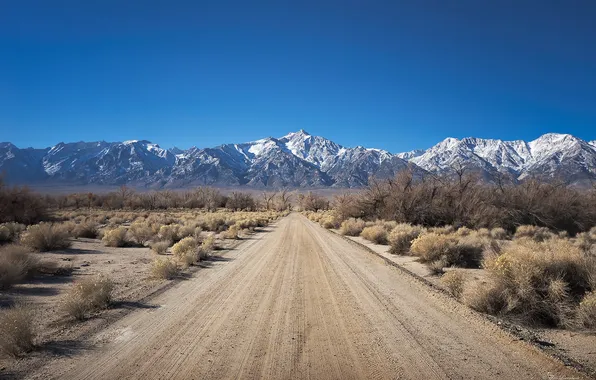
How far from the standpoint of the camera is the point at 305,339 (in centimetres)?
619

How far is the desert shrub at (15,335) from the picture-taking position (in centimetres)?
541

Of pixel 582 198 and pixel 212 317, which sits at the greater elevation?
pixel 582 198

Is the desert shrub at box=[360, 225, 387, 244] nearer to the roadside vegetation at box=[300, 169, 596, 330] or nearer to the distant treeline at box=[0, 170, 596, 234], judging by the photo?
the roadside vegetation at box=[300, 169, 596, 330]

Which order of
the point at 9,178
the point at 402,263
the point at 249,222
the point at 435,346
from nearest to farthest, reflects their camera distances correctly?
the point at 435,346 < the point at 402,263 < the point at 9,178 < the point at 249,222

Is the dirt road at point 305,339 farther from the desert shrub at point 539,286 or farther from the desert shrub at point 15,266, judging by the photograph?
the desert shrub at point 15,266

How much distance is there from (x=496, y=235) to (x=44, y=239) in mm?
25609

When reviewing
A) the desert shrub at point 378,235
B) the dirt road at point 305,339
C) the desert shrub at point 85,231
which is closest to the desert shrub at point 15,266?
the dirt road at point 305,339

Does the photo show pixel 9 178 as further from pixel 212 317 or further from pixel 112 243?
pixel 212 317

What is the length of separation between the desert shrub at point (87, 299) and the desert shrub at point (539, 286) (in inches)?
327

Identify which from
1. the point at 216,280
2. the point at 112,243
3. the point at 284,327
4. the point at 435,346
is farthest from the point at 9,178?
the point at 435,346

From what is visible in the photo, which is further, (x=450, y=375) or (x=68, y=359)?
(x=68, y=359)

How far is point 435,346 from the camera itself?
5.91m

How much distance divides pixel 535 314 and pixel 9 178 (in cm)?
3738

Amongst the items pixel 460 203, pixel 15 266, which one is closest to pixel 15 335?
pixel 15 266
